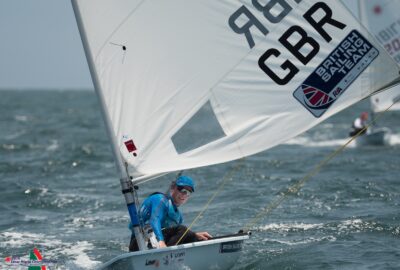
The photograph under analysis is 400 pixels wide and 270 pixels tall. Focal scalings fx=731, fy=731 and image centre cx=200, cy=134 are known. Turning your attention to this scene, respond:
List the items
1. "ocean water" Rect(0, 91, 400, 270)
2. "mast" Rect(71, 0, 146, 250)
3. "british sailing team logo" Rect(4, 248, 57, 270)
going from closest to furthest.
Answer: "mast" Rect(71, 0, 146, 250), "british sailing team logo" Rect(4, 248, 57, 270), "ocean water" Rect(0, 91, 400, 270)

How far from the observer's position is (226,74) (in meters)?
6.22

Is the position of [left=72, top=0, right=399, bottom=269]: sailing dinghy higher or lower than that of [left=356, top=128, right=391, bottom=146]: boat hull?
lower

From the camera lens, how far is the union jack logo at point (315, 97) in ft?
20.1

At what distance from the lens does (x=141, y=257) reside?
599 cm

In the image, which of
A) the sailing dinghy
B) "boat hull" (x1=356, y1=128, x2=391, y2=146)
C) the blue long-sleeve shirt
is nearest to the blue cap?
the blue long-sleeve shirt

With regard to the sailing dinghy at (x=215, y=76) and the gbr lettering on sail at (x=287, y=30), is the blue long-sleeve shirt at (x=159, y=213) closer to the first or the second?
the sailing dinghy at (x=215, y=76)

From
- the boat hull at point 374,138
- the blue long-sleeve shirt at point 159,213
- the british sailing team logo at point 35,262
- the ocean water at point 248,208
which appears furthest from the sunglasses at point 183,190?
the boat hull at point 374,138

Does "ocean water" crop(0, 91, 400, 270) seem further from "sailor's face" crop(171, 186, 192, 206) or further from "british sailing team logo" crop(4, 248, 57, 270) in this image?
"sailor's face" crop(171, 186, 192, 206)

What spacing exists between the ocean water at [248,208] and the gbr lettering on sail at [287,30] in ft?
7.19

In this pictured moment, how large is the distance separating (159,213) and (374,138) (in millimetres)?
14882

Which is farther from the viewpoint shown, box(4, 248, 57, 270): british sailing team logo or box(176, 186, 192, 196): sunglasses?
box(176, 186, 192, 196): sunglasses

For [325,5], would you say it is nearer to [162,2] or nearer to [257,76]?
[257,76]

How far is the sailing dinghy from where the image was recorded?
6074 millimetres

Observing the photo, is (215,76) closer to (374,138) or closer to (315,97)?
(315,97)
